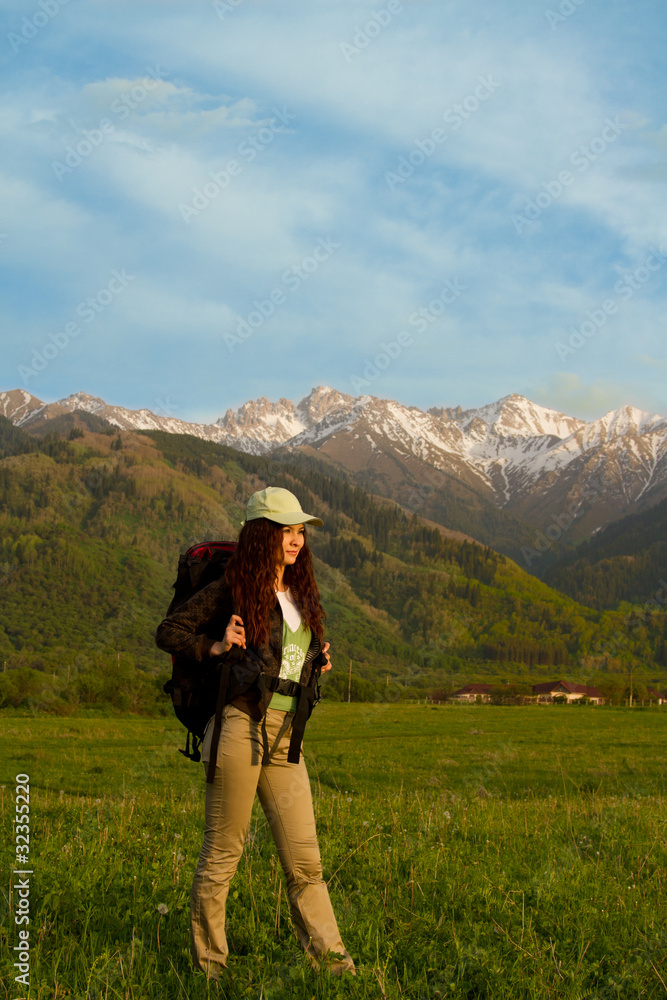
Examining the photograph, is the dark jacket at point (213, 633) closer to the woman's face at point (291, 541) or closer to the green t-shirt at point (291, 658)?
the green t-shirt at point (291, 658)

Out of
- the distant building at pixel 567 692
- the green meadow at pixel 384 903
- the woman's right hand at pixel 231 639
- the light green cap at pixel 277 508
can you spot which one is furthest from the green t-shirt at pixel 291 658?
the distant building at pixel 567 692

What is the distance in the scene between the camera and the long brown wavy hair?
17.7ft

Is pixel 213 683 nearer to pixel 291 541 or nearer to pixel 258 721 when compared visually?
pixel 258 721

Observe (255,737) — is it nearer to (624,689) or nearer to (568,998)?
(568,998)

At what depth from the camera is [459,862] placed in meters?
7.43

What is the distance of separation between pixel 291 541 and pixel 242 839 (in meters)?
2.06

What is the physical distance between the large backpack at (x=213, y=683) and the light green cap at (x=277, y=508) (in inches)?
18.4

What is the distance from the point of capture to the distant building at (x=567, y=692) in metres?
133

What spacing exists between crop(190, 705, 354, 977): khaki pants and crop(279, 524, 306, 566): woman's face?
3.53ft

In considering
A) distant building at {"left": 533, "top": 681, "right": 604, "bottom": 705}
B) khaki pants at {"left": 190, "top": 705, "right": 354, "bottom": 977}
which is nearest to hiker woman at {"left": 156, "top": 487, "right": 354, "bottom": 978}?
khaki pants at {"left": 190, "top": 705, "right": 354, "bottom": 977}

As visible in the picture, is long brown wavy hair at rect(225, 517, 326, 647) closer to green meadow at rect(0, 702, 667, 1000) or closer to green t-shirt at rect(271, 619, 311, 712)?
green t-shirt at rect(271, 619, 311, 712)

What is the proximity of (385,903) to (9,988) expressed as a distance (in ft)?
9.37

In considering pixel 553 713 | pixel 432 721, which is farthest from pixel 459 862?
pixel 553 713

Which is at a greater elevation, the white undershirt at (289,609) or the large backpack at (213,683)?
the white undershirt at (289,609)
